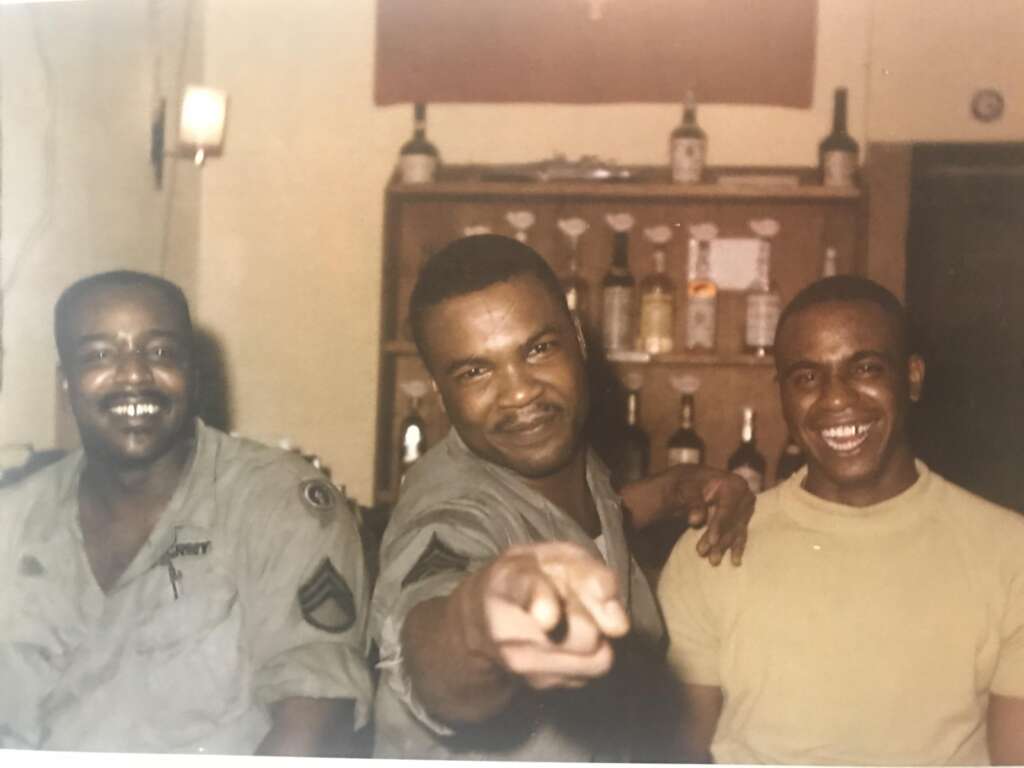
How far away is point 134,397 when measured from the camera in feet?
2.52

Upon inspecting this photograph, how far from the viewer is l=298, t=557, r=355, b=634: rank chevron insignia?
0.72 meters

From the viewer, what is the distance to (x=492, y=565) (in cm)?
42

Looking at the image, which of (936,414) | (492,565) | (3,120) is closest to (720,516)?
(936,414)

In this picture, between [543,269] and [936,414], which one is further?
[936,414]

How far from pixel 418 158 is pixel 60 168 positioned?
390 millimetres

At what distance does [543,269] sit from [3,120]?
48 cm

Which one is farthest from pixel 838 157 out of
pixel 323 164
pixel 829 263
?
pixel 323 164

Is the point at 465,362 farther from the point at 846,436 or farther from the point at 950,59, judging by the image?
the point at 950,59

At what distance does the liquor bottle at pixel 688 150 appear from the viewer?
3.55 ft

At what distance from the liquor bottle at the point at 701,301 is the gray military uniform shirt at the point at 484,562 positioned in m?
0.39

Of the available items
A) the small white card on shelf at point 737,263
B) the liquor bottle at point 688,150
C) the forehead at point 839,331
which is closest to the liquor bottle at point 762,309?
the small white card on shelf at point 737,263

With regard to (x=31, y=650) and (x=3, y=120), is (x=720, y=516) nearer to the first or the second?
(x=31, y=650)

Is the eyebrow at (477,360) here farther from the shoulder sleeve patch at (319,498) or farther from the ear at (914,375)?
the ear at (914,375)

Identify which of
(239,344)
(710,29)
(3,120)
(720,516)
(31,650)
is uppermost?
(710,29)
